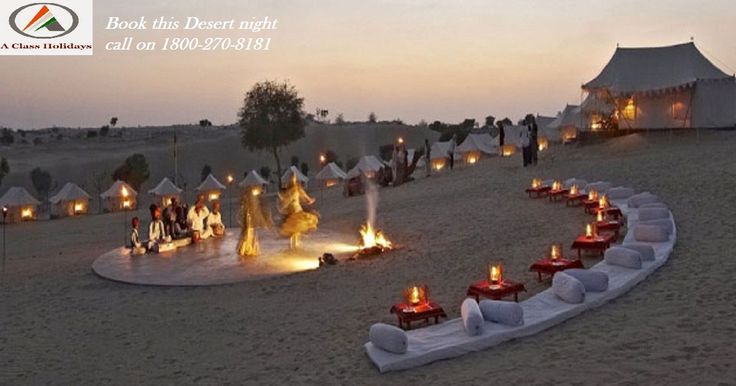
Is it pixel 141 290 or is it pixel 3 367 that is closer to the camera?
pixel 3 367

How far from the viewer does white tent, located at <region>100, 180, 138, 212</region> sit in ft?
118

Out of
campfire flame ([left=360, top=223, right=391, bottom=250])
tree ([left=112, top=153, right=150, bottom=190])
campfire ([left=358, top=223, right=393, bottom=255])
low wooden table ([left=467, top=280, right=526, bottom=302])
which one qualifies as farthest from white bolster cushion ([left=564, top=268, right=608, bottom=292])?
tree ([left=112, top=153, right=150, bottom=190])

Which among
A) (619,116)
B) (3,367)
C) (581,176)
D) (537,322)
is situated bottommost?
(3,367)

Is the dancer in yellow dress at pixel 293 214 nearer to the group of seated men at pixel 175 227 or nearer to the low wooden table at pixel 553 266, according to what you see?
the group of seated men at pixel 175 227

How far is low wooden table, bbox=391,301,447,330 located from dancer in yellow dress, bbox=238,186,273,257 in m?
7.00

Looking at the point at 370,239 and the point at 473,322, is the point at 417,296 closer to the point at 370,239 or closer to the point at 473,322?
the point at 473,322

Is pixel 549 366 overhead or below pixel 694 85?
below

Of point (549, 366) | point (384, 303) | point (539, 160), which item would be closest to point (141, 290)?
point (384, 303)

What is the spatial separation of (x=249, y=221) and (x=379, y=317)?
6413 millimetres

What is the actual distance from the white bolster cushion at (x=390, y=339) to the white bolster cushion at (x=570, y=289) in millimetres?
2576

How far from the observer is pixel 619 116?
33.2m

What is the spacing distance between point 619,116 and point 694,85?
3.91 meters

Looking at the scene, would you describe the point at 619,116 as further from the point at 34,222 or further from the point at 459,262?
the point at 34,222

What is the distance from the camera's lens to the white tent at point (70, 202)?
116ft
